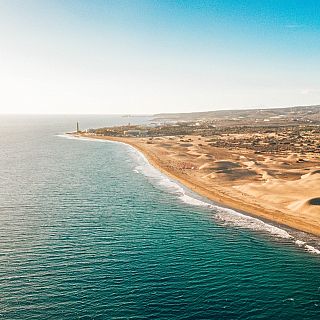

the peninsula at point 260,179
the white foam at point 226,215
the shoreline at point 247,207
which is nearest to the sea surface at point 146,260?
the white foam at point 226,215

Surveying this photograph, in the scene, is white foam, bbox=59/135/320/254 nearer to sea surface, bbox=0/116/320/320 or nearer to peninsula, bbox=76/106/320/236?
sea surface, bbox=0/116/320/320

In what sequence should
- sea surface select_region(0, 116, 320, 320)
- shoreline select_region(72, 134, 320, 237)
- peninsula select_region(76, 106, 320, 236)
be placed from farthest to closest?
peninsula select_region(76, 106, 320, 236) → shoreline select_region(72, 134, 320, 237) → sea surface select_region(0, 116, 320, 320)

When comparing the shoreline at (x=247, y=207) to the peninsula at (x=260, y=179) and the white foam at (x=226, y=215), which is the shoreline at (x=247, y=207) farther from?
the white foam at (x=226, y=215)

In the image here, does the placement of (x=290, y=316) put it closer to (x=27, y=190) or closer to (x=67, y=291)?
(x=67, y=291)

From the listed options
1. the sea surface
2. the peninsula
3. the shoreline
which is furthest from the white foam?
the peninsula

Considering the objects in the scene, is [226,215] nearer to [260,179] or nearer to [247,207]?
[247,207]

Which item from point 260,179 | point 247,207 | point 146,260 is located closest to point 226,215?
point 247,207

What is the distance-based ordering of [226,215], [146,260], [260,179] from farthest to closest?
1. [260,179]
2. [226,215]
3. [146,260]

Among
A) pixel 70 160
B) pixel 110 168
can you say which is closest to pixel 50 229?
pixel 110 168
